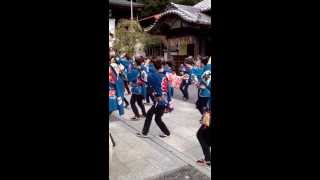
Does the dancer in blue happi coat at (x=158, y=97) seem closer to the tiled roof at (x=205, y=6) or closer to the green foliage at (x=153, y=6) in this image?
the tiled roof at (x=205, y=6)

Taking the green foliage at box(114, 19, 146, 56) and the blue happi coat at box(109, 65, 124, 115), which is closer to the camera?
the blue happi coat at box(109, 65, 124, 115)

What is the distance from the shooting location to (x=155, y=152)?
18.2ft

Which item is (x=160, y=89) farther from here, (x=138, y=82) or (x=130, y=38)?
(x=130, y=38)

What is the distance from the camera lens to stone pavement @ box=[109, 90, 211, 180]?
4628mm

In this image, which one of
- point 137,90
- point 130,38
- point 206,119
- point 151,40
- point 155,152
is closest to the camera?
point 206,119

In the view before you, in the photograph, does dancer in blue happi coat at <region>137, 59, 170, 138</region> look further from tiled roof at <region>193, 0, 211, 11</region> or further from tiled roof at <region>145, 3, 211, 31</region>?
tiled roof at <region>193, 0, 211, 11</region>

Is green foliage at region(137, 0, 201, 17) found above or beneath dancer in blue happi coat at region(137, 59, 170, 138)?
above

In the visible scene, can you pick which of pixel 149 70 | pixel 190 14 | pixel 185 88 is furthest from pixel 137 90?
pixel 190 14

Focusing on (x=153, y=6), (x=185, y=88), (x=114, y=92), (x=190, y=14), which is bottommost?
(x=185, y=88)

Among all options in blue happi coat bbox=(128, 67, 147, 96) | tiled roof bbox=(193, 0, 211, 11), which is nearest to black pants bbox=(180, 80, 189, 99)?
blue happi coat bbox=(128, 67, 147, 96)
